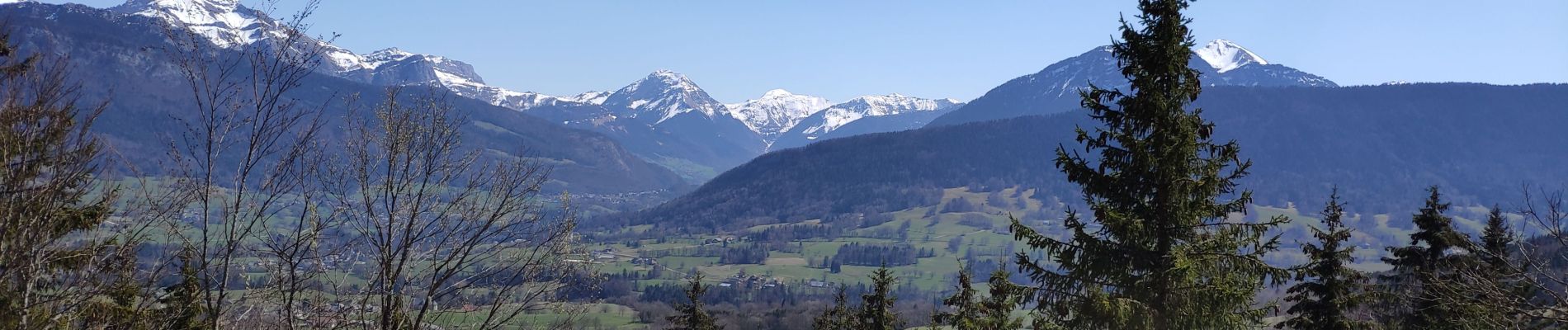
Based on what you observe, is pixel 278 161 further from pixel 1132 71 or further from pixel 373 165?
pixel 1132 71

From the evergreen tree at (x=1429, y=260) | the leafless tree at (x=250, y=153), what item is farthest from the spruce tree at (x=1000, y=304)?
the leafless tree at (x=250, y=153)

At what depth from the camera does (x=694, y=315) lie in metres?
34.2

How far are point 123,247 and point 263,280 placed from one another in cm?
305

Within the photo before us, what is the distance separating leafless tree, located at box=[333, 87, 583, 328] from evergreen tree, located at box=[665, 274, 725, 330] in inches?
829

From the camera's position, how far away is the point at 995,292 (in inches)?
891

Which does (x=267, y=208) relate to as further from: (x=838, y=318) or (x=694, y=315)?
(x=838, y=318)

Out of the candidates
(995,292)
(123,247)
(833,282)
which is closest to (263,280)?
(123,247)

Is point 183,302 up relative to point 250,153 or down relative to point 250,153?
down

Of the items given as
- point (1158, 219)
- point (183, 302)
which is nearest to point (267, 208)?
point (183, 302)

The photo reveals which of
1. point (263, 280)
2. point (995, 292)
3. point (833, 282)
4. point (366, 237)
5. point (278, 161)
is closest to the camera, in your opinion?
point (278, 161)

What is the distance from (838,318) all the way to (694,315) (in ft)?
17.6

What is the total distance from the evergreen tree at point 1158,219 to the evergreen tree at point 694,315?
21415 mm

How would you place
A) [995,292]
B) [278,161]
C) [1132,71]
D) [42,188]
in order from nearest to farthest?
[42,188], [278,161], [1132,71], [995,292]

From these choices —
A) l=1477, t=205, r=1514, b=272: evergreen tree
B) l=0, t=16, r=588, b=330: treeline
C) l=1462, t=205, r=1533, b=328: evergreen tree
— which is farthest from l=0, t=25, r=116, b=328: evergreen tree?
l=1477, t=205, r=1514, b=272: evergreen tree
